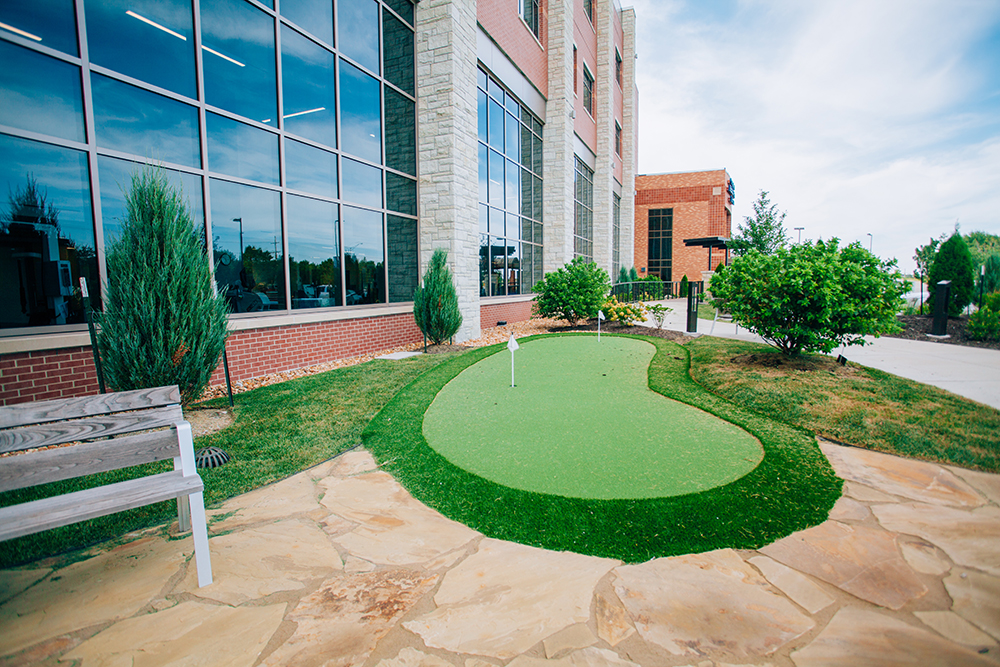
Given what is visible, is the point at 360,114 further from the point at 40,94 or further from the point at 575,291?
the point at 575,291

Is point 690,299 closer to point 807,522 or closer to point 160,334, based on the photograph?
point 807,522

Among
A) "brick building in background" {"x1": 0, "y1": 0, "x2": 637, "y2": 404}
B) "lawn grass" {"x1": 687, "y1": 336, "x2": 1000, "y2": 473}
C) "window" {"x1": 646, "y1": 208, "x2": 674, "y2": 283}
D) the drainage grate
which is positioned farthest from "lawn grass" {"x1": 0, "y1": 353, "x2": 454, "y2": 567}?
"window" {"x1": 646, "y1": 208, "x2": 674, "y2": 283}

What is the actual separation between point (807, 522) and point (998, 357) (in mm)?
8179

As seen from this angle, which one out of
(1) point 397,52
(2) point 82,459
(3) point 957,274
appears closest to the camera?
(2) point 82,459

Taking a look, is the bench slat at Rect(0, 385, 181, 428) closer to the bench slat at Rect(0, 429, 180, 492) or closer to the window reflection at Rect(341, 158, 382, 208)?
the bench slat at Rect(0, 429, 180, 492)

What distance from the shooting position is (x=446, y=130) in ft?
35.0

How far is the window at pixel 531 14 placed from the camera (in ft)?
53.8

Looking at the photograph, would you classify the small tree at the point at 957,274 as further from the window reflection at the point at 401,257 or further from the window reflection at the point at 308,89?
the window reflection at the point at 308,89

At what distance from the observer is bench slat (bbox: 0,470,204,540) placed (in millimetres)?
1940

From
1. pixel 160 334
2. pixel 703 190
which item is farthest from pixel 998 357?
pixel 703 190

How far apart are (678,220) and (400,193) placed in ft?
115

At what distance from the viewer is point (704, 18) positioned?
8.17 meters

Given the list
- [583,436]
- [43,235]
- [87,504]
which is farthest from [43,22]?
[583,436]

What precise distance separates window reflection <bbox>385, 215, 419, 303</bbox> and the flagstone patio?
7974mm
